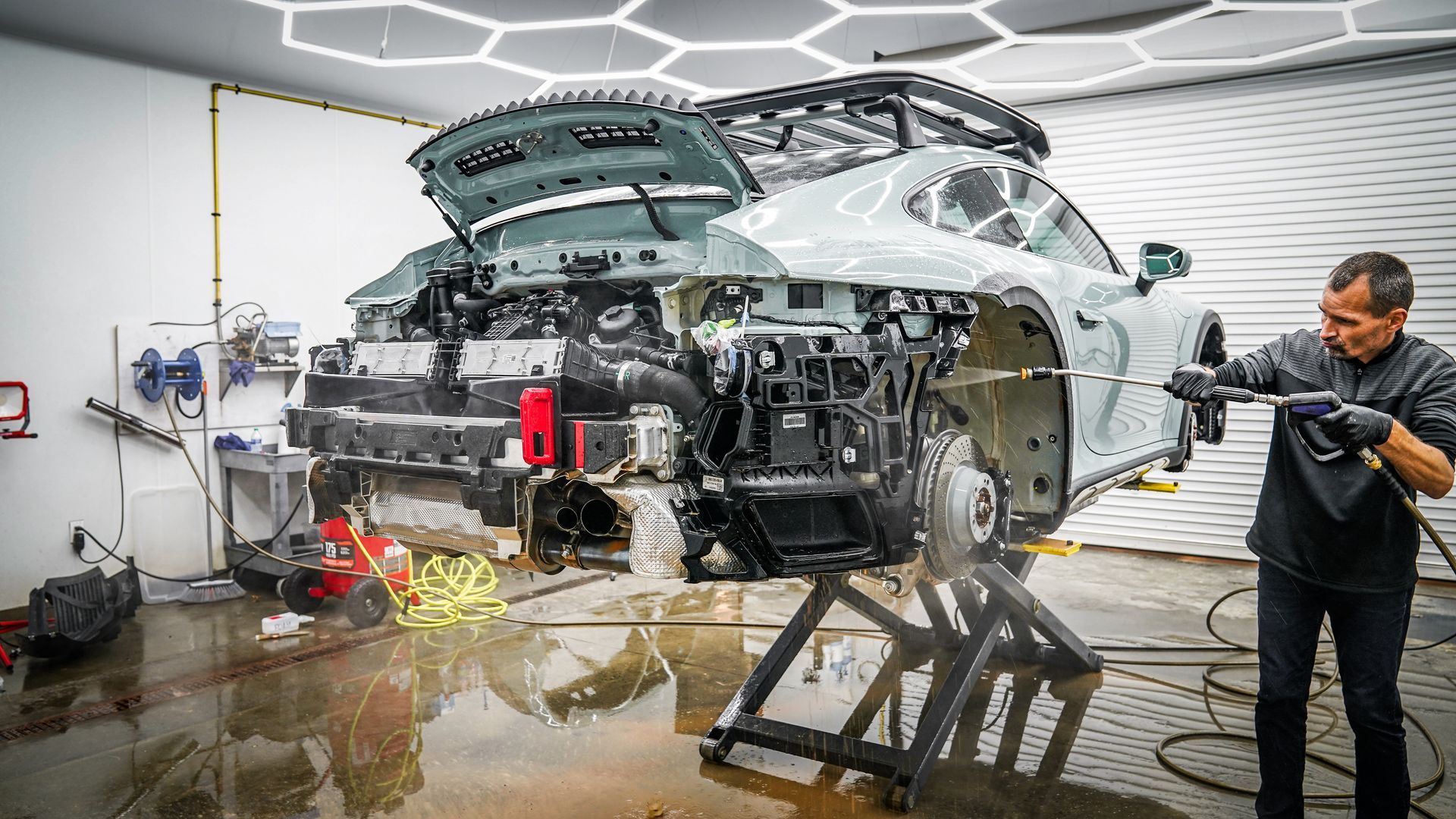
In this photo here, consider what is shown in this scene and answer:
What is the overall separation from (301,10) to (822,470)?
4.15 m

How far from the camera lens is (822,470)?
7.96 feet

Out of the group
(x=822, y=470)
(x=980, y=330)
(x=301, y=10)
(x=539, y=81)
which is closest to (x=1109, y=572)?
(x=980, y=330)

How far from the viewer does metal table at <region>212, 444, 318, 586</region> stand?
5488mm

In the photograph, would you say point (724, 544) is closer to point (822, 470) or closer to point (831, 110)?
point (822, 470)

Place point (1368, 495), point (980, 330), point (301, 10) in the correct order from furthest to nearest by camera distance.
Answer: point (301, 10) → point (980, 330) → point (1368, 495)

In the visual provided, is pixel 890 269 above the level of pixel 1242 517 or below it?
above

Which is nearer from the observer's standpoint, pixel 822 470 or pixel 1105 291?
pixel 822 470

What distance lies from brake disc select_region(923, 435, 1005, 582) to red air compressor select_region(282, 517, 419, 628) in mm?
3209

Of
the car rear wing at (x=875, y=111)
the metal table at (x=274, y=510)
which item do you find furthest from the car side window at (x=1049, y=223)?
the metal table at (x=274, y=510)

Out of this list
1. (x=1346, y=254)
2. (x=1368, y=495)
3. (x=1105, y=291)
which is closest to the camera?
(x=1368, y=495)

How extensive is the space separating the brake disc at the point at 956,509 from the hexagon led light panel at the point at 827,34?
337cm

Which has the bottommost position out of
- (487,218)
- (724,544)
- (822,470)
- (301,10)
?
(724,544)

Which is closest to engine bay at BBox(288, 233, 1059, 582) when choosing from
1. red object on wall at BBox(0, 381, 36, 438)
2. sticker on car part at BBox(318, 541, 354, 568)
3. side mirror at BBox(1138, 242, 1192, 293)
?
side mirror at BBox(1138, 242, 1192, 293)

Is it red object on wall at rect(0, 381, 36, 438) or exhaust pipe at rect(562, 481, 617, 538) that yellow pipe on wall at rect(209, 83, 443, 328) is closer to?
red object on wall at rect(0, 381, 36, 438)
